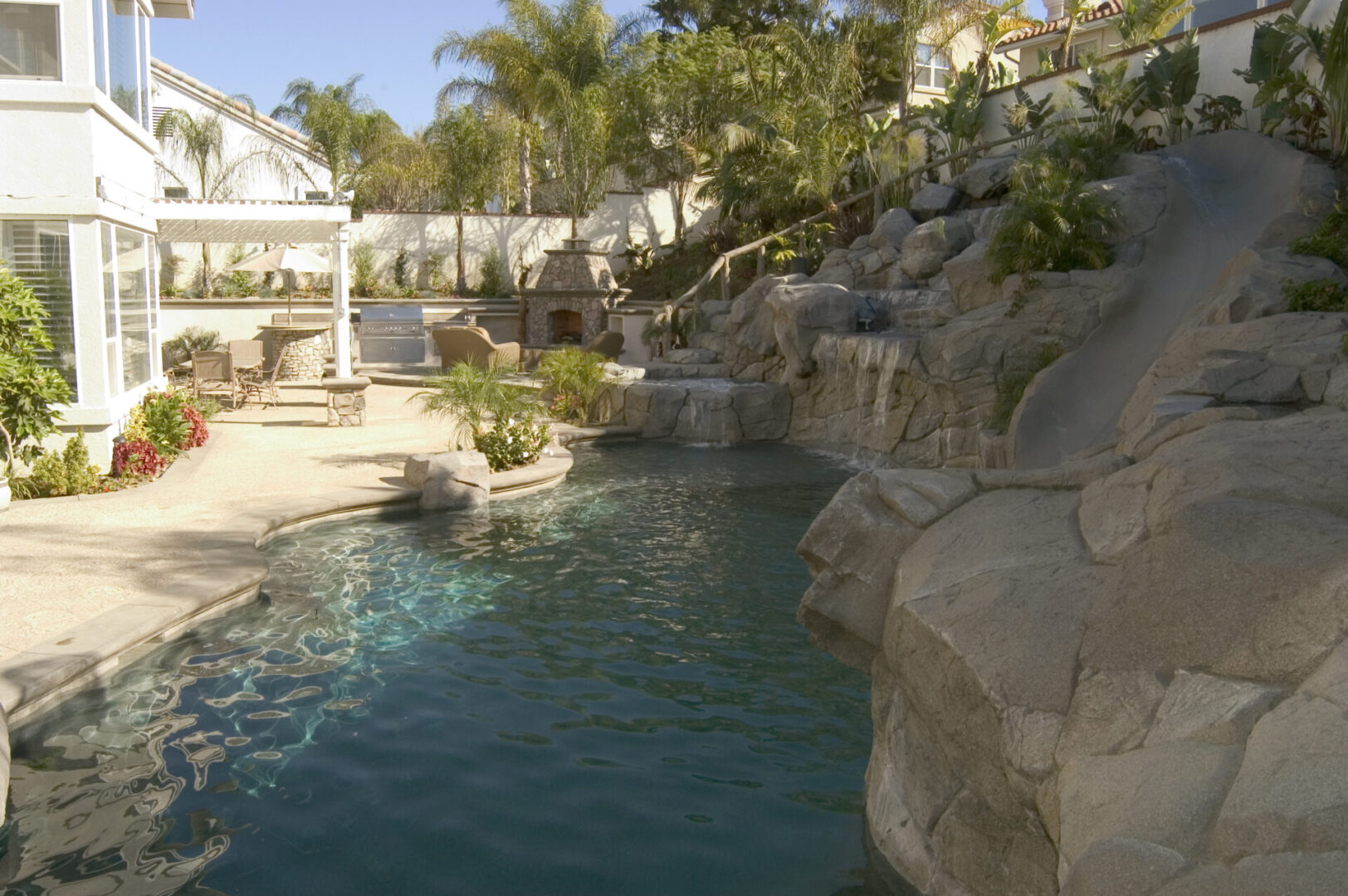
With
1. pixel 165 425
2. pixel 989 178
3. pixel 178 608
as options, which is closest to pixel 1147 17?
pixel 989 178

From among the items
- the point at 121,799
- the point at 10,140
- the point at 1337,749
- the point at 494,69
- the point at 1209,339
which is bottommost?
the point at 121,799

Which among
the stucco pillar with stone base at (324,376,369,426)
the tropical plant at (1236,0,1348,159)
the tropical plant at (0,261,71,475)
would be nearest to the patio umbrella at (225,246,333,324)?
the stucco pillar with stone base at (324,376,369,426)

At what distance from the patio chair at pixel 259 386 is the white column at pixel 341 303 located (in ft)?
3.92

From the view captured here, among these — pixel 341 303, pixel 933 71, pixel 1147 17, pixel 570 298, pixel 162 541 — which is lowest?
pixel 162 541

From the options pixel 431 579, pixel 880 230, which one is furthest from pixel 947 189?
pixel 431 579

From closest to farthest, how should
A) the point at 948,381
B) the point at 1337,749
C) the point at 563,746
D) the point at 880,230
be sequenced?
the point at 1337,749 → the point at 563,746 → the point at 948,381 → the point at 880,230

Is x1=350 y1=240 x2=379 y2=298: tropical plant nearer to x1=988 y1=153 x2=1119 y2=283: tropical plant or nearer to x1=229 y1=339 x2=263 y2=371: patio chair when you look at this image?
x1=229 y1=339 x2=263 y2=371: patio chair

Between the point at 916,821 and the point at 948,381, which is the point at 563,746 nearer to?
the point at 916,821

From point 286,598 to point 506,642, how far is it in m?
2.10

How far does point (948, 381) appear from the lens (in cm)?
1480

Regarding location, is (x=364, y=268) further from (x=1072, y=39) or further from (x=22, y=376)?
(x=22, y=376)

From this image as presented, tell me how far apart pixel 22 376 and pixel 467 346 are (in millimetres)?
12603

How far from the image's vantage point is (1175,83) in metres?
18.3

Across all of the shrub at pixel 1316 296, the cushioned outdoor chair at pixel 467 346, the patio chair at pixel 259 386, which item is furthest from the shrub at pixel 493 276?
the shrub at pixel 1316 296
